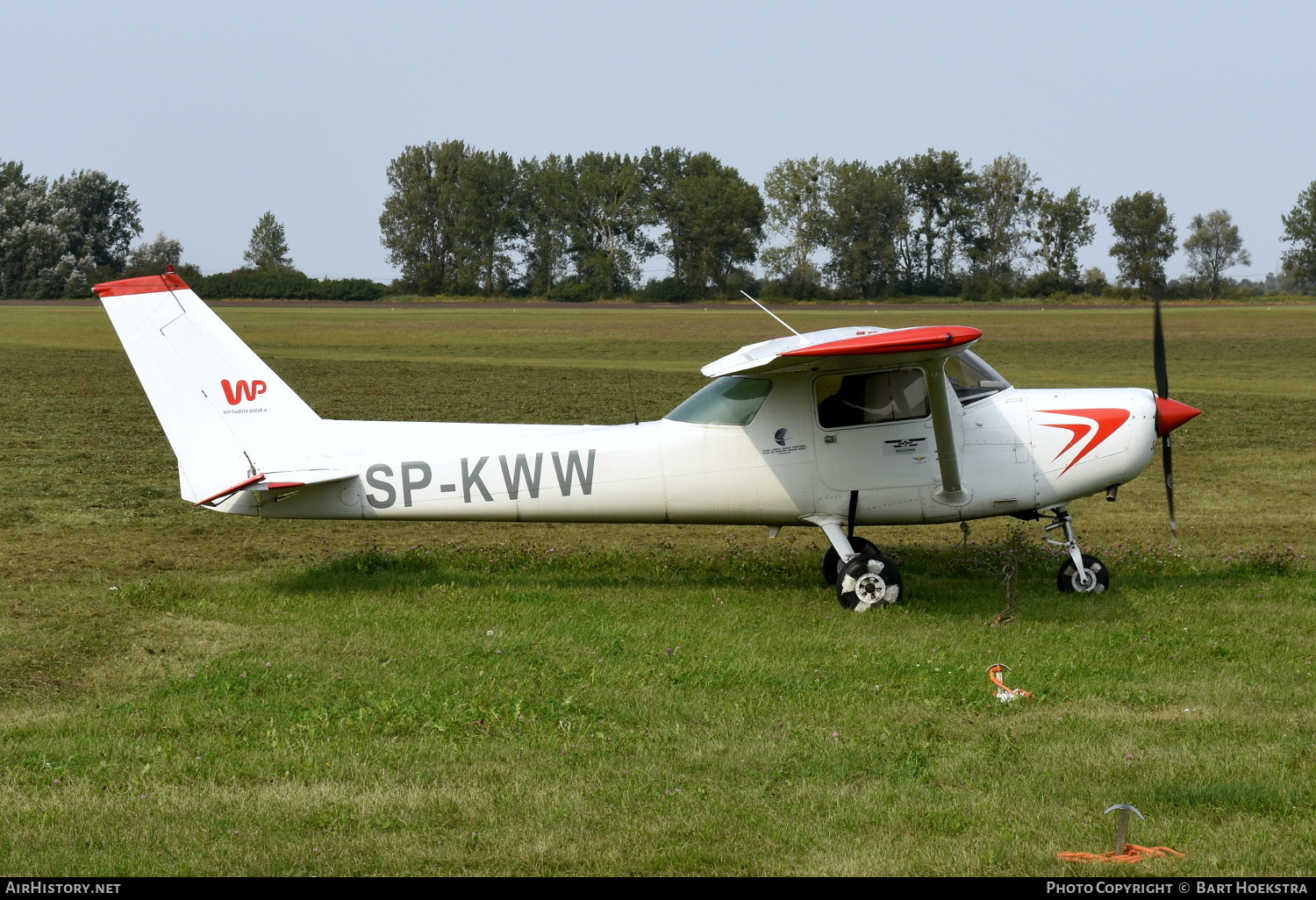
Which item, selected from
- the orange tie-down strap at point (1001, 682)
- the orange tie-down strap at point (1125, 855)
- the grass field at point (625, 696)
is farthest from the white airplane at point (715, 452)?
the orange tie-down strap at point (1125, 855)

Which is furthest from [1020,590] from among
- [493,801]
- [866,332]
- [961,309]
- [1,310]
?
[1,310]

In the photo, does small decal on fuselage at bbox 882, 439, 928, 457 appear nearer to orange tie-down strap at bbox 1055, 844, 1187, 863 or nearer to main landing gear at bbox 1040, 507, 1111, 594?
main landing gear at bbox 1040, 507, 1111, 594

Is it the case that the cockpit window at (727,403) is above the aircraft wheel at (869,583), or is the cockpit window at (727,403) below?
above

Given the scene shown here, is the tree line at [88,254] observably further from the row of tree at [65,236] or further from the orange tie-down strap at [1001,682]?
the orange tie-down strap at [1001,682]

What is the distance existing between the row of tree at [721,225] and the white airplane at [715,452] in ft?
208

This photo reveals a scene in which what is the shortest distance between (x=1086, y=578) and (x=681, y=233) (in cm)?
7298

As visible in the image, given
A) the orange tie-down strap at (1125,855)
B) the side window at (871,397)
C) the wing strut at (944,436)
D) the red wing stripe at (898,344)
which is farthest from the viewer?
the side window at (871,397)

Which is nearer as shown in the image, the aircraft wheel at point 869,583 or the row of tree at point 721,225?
the aircraft wheel at point 869,583

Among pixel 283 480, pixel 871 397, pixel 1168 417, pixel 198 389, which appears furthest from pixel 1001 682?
pixel 198 389

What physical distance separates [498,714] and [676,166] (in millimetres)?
86127

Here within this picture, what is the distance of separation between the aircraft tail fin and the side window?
456 cm

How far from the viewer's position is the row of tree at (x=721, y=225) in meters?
80.8

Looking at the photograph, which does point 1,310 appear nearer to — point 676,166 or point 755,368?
point 676,166

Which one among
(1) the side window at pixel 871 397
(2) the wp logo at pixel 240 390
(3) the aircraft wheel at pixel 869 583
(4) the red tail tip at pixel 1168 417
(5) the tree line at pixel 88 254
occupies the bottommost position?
(3) the aircraft wheel at pixel 869 583
